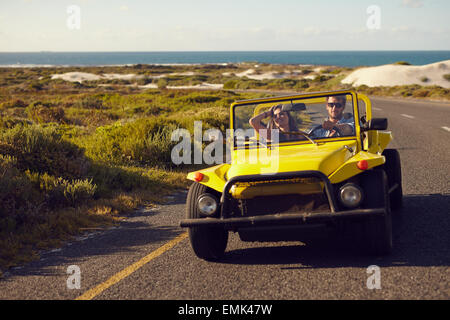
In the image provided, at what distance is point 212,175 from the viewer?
5461mm

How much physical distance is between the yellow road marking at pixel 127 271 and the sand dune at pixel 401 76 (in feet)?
206

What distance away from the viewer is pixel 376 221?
16.3 feet

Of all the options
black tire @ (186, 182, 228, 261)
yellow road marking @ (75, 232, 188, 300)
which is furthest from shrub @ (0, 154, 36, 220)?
black tire @ (186, 182, 228, 261)

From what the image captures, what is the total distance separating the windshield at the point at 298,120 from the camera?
20.5 ft

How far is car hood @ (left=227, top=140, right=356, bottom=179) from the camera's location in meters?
5.21

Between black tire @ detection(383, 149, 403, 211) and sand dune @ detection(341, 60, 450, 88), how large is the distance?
60707 millimetres

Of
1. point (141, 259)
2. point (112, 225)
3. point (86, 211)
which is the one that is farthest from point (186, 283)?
point (86, 211)

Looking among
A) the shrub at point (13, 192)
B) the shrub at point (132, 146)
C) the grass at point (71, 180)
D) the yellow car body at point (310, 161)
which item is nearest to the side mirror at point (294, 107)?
the yellow car body at point (310, 161)

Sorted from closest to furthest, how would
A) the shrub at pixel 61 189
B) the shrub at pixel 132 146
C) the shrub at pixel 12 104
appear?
the shrub at pixel 61 189, the shrub at pixel 132 146, the shrub at pixel 12 104

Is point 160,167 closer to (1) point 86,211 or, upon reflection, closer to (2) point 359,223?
(1) point 86,211

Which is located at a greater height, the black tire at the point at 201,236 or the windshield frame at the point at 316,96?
the windshield frame at the point at 316,96

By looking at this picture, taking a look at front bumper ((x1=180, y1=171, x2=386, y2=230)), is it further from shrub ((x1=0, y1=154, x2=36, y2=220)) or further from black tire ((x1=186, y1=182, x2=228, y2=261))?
shrub ((x1=0, y1=154, x2=36, y2=220))

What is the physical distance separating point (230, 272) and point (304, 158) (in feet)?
4.28

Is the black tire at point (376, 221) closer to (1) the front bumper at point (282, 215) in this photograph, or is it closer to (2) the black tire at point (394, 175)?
(1) the front bumper at point (282, 215)
